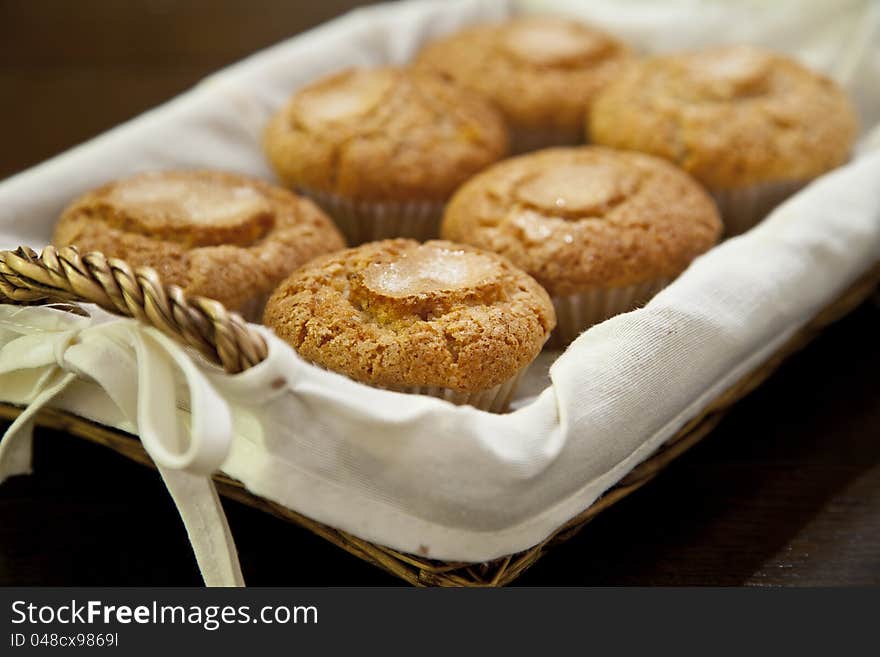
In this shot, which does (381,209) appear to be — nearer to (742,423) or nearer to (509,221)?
(509,221)

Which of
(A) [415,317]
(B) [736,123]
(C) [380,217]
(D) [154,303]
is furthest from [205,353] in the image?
(B) [736,123]

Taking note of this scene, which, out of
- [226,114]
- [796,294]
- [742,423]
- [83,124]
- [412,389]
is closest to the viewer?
[412,389]

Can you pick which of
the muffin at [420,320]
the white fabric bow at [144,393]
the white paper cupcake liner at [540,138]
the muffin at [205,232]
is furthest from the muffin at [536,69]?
the white fabric bow at [144,393]

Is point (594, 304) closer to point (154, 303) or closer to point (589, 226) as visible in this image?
point (589, 226)

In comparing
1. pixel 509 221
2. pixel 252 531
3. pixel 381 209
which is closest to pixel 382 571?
pixel 252 531

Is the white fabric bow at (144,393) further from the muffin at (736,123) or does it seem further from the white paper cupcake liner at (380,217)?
the muffin at (736,123)

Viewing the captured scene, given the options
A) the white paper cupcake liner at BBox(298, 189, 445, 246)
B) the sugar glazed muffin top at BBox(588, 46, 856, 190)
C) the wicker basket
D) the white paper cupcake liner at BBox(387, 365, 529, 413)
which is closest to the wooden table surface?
the wicker basket

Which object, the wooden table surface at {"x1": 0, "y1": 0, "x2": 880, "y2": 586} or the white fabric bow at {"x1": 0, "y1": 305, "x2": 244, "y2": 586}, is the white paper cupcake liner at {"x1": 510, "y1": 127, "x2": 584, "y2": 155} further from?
the white fabric bow at {"x1": 0, "y1": 305, "x2": 244, "y2": 586}
